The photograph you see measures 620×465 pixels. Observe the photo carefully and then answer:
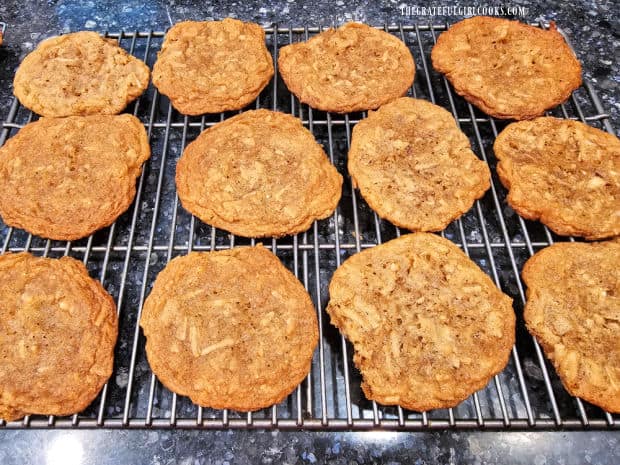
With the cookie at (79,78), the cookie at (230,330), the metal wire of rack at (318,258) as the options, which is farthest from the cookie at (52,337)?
the cookie at (79,78)

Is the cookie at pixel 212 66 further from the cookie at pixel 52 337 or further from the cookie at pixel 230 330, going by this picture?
the cookie at pixel 52 337

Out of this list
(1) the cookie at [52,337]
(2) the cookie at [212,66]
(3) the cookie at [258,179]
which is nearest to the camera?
(1) the cookie at [52,337]

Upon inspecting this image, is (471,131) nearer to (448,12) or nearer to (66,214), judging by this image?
(448,12)

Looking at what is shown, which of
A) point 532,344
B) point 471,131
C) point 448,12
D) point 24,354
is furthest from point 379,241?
point 448,12

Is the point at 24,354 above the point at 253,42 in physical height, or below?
below

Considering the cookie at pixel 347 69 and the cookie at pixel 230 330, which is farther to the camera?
the cookie at pixel 347 69

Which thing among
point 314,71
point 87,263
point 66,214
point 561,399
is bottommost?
point 561,399
